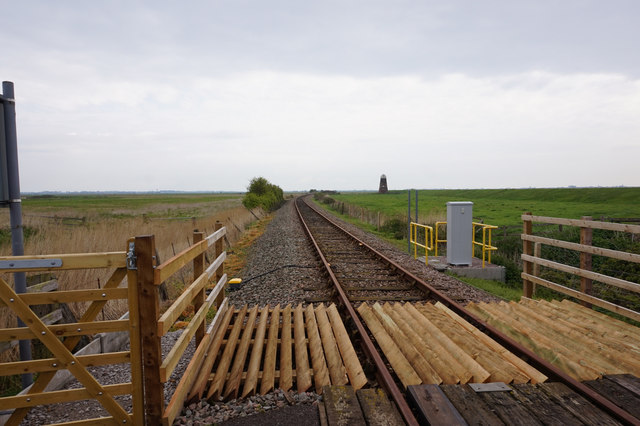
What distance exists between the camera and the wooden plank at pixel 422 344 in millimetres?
3494

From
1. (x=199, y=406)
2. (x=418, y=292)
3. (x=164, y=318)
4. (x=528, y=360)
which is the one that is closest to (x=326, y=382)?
(x=199, y=406)

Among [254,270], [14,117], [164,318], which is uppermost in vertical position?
[14,117]

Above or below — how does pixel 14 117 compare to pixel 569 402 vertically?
above

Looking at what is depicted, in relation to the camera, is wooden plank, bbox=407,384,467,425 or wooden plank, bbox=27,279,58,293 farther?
wooden plank, bbox=27,279,58,293

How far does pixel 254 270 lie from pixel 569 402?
7.60 meters

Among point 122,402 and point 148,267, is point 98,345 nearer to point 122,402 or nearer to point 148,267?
point 122,402

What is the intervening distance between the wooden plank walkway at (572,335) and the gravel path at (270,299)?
1475 mm

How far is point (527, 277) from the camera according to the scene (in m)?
6.48

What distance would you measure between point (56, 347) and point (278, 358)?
2448mm

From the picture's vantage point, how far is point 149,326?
8.56 feet

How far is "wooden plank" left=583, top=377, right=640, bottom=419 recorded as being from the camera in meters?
2.98

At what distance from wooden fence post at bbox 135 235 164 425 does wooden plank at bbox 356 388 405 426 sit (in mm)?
1514

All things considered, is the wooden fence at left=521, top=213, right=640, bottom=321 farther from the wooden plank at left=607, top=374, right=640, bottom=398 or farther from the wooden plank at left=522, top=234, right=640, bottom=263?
the wooden plank at left=607, top=374, right=640, bottom=398

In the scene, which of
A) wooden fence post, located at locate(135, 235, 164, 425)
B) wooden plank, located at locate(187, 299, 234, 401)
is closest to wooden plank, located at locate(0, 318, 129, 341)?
wooden fence post, located at locate(135, 235, 164, 425)
